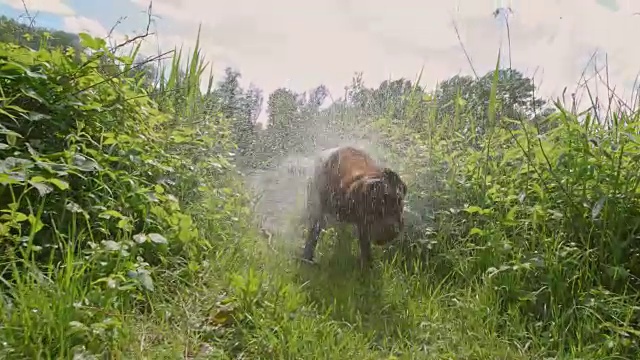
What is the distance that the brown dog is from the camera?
400cm

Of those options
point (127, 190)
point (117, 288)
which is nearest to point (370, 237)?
point (127, 190)

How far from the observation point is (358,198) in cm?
408

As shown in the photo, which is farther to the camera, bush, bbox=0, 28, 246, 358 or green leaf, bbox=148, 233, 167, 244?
green leaf, bbox=148, 233, 167, 244

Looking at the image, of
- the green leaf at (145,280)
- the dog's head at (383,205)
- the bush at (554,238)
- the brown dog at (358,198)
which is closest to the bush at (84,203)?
the green leaf at (145,280)

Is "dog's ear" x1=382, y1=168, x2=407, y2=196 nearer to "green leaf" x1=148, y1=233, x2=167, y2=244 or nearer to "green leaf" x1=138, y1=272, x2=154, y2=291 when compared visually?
"green leaf" x1=148, y1=233, x2=167, y2=244

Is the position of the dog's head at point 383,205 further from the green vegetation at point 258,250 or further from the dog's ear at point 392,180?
the green vegetation at point 258,250

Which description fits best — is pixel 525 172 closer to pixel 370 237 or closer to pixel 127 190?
pixel 370 237

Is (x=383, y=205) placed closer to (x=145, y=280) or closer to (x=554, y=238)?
(x=554, y=238)

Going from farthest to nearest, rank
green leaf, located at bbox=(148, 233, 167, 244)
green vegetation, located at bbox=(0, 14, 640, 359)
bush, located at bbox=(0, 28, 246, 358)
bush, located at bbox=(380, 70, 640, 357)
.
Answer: bush, located at bbox=(380, 70, 640, 357), green leaf, located at bbox=(148, 233, 167, 244), green vegetation, located at bbox=(0, 14, 640, 359), bush, located at bbox=(0, 28, 246, 358)

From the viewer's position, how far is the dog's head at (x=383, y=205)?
399 centimetres

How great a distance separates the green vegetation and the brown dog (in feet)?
0.70

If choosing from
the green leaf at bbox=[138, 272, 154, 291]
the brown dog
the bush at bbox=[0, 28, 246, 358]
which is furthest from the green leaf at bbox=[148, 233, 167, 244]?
the brown dog

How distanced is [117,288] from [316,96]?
14.7ft

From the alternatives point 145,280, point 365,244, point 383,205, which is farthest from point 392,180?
point 145,280
